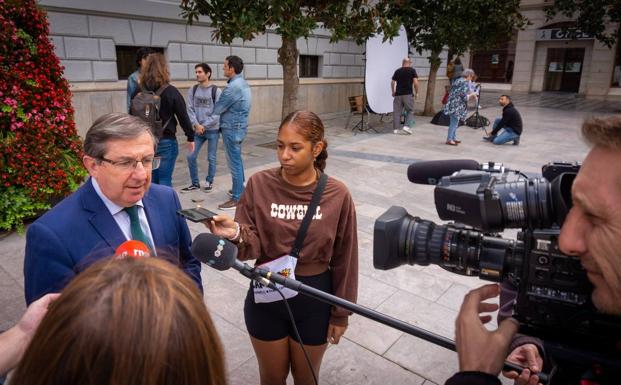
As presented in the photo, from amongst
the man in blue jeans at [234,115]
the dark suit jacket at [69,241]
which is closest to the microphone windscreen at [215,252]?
the dark suit jacket at [69,241]

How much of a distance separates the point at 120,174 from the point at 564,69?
108ft

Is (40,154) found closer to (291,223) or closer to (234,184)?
(234,184)

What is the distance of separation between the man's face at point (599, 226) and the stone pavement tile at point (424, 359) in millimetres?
1952

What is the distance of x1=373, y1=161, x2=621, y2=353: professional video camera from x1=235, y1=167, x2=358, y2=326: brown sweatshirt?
0.73 meters

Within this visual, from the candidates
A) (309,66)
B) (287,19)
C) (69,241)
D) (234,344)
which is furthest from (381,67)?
(69,241)

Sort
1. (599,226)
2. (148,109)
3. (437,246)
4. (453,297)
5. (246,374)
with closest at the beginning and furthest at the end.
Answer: (599,226), (437,246), (246,374), (453,297), (148,109)

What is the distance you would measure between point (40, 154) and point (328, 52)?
11951 millimetres

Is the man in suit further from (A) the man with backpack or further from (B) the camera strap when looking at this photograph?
(A) the man with backpack

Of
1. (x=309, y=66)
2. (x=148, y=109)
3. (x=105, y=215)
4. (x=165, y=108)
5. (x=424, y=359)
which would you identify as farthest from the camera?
(x=309, y=66)

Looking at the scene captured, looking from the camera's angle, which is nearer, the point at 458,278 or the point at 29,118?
the point at 458,278

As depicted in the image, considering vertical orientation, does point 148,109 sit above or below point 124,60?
below

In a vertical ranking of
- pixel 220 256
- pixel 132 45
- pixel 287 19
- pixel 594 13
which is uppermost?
pixel 594 13

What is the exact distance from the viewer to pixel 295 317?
6.70ft

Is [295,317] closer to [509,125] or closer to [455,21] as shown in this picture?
[509,125]
